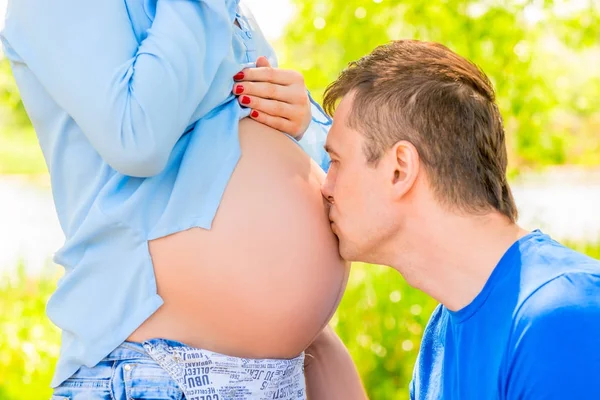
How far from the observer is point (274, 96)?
1.86 m

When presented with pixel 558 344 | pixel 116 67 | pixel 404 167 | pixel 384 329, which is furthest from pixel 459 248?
pixel 384 329

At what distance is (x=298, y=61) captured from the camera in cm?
426

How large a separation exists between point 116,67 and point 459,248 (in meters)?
0.82

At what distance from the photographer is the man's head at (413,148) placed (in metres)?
→ 1.71

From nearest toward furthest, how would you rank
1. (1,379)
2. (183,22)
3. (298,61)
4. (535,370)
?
(535,370) < (183,22) < (1,379) < (298,61)

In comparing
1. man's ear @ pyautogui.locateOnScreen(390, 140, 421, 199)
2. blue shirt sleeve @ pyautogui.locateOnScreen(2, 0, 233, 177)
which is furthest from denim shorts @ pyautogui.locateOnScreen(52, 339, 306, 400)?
man's ear @ pyautogui.locateOnScreen(390, 140, 421, 199)

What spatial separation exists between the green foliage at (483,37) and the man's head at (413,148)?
206 cm

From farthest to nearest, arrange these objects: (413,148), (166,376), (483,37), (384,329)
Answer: (384,329) → (483,37) → (413,148) → (166,376)

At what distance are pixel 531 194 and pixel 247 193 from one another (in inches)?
356

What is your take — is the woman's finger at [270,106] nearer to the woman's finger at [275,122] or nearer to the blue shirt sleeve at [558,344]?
the woman's finger at [275,122]

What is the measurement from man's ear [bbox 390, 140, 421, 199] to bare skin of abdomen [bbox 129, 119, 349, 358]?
208mm

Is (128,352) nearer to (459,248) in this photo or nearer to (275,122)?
(275,122)

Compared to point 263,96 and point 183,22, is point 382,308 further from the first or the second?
point 183,22

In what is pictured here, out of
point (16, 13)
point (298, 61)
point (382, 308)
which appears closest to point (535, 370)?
point (16, 13)
